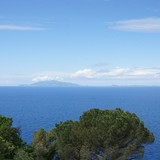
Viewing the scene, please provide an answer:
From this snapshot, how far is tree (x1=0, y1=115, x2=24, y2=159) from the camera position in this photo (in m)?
37.7

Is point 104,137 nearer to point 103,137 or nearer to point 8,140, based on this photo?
point 103,137

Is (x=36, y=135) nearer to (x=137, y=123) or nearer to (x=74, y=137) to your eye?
(x=74, y=137)

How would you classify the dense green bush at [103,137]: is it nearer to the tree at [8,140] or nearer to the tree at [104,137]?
the tree at [104,137]

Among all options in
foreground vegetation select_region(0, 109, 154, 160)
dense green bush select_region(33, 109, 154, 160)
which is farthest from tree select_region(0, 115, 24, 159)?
dense green bush select_region(33, 109, 154, 160)

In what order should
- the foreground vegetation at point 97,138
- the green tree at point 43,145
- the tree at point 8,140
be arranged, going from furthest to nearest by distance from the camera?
the green tree at point 43,145 → the foreground vegetation at point 97,138 → the tree at point 8,140

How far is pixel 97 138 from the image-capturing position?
38.3 meters

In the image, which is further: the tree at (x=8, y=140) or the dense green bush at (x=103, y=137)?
the dense green bush at (x=103, y=137)

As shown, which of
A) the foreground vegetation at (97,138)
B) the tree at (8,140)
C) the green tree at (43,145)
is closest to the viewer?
the tree at (8,140)

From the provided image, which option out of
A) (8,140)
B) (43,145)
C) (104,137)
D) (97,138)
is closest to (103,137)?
(104,137)

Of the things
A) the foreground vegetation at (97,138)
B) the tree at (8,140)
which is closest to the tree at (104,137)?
the foreground vegetation at (97,138)

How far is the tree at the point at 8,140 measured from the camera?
124 feet

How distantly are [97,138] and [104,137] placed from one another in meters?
0.72

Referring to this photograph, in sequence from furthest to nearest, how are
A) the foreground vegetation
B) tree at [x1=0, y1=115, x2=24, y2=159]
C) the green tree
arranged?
the green tree, the foreground vegetation, tree at [x1=0, y1=115, x2=24, y2=159]

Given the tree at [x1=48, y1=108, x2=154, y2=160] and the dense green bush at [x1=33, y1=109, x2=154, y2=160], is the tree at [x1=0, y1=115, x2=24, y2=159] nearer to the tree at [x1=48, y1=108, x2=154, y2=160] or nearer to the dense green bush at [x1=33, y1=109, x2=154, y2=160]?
the dense green bush at [x1=33, y1=109, x2=154, y2=160]
